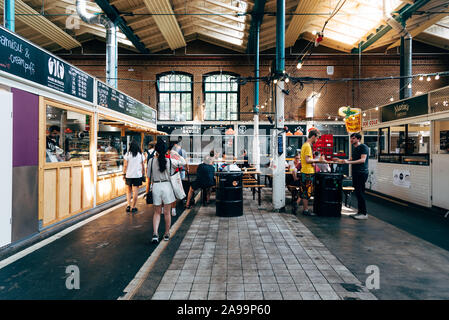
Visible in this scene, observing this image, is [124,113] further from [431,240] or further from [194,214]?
[431,240]

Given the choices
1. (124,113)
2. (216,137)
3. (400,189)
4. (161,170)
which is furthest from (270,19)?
(161,170)

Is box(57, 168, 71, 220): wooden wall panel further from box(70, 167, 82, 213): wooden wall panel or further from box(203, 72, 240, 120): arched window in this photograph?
box(203, 72, 240, 120): arched window

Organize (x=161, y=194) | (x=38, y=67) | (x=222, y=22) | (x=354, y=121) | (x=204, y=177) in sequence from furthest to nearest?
(x=222, y=22), (x=354, y=121), (x=204, y=177), (x=38, y=67), (x=161, y=194)

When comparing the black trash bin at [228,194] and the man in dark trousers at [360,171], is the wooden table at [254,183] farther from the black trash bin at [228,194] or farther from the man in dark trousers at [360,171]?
the man in dark trousers at [360,171]

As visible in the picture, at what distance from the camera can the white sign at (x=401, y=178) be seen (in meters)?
8.52

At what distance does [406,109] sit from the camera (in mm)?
8672

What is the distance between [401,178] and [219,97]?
1398 cm

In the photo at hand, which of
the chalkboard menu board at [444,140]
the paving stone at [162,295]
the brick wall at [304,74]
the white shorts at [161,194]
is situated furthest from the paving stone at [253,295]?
the brick wall at [304,74]

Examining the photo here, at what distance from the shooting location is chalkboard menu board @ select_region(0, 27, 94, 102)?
4.22m

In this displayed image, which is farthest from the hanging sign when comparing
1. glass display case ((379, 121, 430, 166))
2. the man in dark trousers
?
the man in dark trousers

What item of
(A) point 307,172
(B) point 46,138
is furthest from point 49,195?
(A) point 307,172

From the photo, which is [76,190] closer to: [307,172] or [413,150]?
[307,172]

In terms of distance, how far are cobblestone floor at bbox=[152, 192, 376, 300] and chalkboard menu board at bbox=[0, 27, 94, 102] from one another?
4.15 metres
